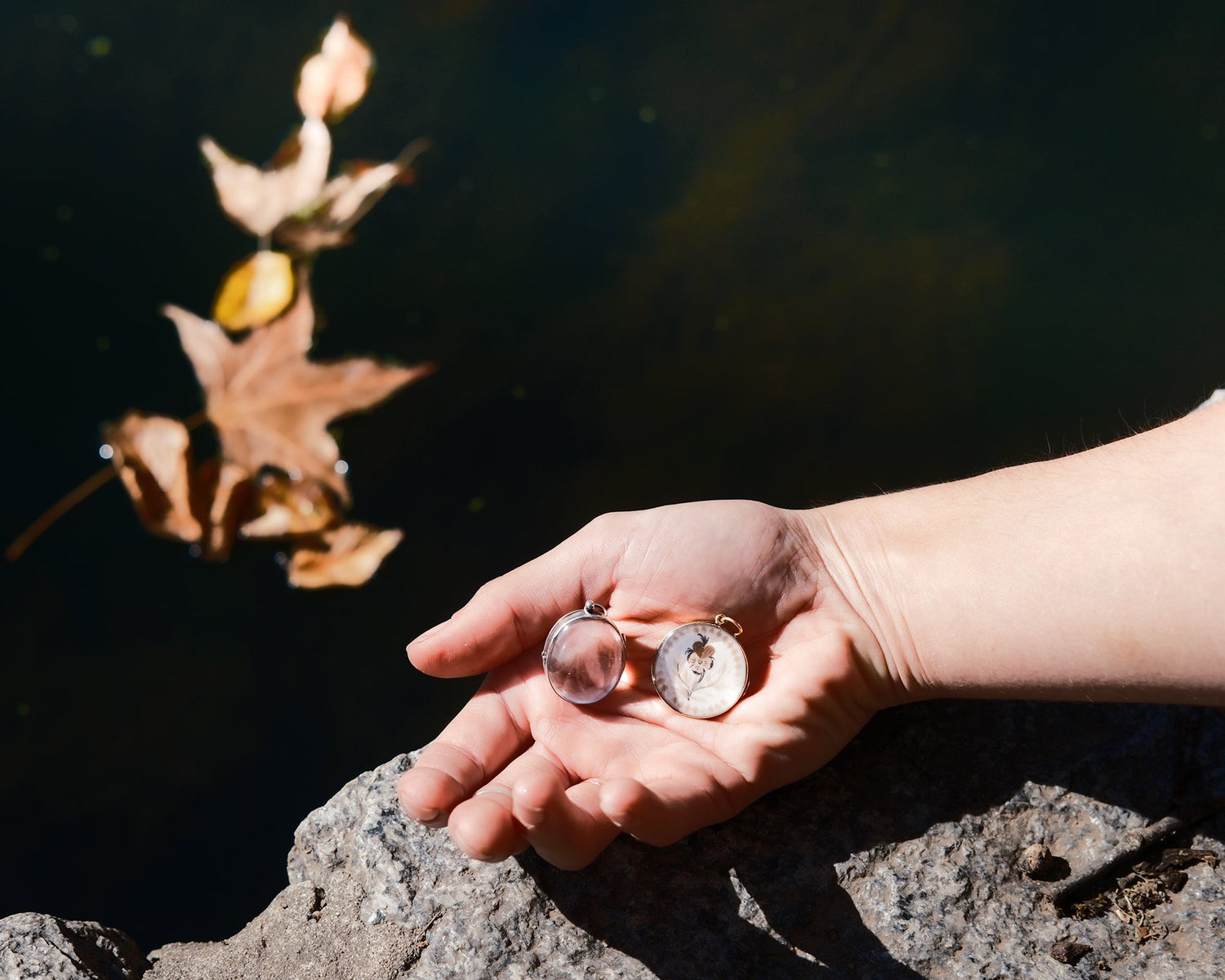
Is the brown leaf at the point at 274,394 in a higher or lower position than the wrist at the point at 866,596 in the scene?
higher

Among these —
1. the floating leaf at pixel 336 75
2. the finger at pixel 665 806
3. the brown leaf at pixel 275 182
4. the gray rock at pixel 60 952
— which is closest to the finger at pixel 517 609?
the finger at pixel 665 806

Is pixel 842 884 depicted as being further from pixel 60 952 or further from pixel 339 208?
pixel 339 208

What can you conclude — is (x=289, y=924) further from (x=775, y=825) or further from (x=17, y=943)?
(x=775, y=825)

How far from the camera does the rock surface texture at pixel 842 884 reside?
104cm

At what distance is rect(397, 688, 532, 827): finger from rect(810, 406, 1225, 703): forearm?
0.44 metres

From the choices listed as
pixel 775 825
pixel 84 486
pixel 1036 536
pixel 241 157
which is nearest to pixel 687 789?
pixel 775 825

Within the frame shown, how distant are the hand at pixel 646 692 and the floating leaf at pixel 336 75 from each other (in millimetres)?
1016

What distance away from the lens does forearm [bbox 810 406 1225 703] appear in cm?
Result: 101

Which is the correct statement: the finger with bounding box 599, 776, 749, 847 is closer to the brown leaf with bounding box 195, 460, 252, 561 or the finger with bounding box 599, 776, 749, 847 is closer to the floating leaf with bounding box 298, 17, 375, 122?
the brown leaf with bounding box 195, 460, 252, 561

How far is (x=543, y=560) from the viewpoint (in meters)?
1.14

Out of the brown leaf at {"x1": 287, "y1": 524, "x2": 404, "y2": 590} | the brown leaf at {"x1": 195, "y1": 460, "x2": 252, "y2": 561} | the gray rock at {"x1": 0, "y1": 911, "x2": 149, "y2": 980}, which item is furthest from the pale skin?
the brown leaf at {"x1": 195, "y1": 460, "x2": 252, "y2": 561}

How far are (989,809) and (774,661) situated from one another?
309 mm

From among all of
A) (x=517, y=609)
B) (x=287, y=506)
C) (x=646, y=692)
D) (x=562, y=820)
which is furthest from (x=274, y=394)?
(x=562, y=820)

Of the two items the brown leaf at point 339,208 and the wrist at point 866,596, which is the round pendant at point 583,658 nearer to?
the wrist at point 866,596
